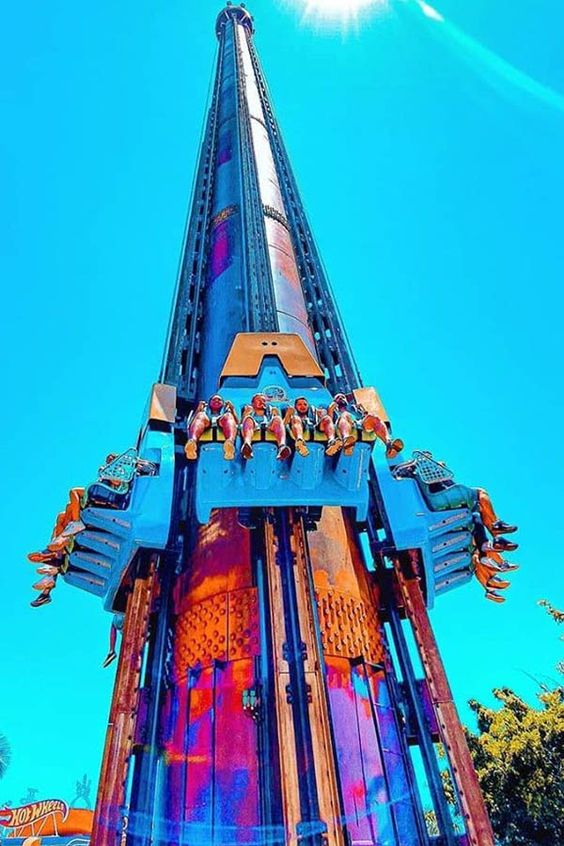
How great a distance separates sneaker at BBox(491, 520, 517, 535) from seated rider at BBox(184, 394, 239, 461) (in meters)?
4.30

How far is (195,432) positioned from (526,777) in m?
14.3

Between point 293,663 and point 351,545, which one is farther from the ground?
point 351,545

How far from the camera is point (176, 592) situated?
338 inches

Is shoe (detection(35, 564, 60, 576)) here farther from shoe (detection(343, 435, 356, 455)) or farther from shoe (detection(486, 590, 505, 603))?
shoe (detection(486, 590, 505, 603))

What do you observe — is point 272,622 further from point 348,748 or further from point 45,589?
point 45,589

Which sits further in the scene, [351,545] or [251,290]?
[251,290]

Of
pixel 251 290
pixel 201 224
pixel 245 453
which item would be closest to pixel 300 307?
pixel 251 290

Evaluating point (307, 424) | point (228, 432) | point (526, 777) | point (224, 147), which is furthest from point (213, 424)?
point (224, 147)

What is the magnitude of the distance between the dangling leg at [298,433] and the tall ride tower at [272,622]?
26 mm

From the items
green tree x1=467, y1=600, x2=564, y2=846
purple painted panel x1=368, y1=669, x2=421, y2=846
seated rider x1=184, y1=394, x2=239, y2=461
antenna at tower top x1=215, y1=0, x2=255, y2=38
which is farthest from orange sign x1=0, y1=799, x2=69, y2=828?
antenna at tower top x1=215, y1=0, x2=255, y2=38

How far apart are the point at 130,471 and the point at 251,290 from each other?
5058 mm

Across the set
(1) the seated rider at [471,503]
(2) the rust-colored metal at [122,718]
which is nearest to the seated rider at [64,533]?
(2) the rust-colored metal at [122,718]

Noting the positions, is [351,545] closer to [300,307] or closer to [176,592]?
[176,592]

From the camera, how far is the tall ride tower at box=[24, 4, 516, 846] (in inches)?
241
